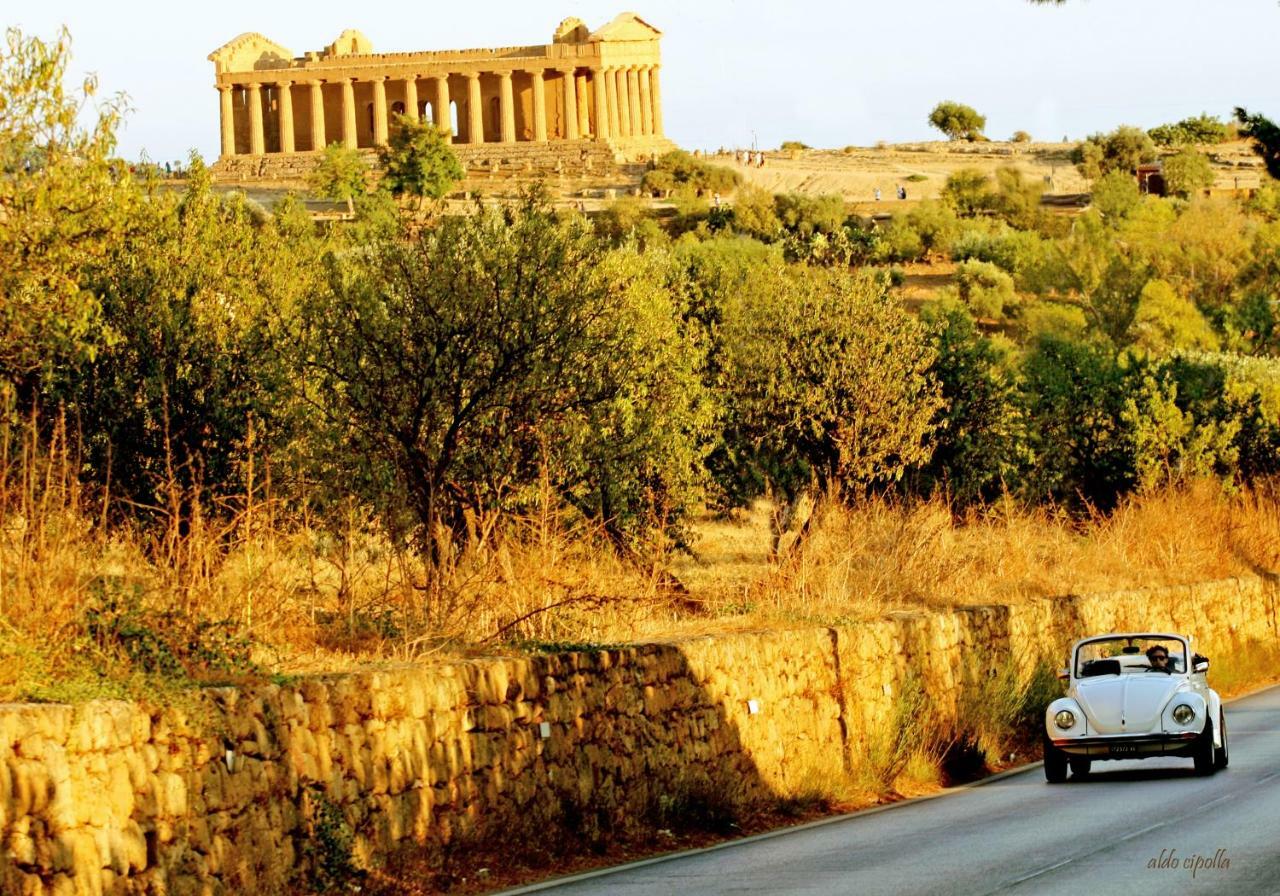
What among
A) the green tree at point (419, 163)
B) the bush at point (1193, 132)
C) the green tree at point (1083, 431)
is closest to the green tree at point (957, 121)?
the bush at point (1193, 132)

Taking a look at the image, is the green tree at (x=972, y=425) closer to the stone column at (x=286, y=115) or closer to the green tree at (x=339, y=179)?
the green tree at (x=339, y=179)

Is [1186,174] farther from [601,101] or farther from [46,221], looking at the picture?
[46,221]

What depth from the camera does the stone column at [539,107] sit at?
162 m

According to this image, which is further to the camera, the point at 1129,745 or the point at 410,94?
the point at 410,94

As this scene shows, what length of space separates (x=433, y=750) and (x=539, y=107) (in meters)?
151

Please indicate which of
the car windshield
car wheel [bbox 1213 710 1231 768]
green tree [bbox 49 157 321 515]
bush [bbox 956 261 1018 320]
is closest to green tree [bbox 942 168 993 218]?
bush [bbox 956 261 1018 320]

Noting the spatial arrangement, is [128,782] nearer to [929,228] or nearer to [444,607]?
[444,607]

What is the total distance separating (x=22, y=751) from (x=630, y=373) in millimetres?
17188

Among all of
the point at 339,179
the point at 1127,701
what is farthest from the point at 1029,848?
the point at 339,179

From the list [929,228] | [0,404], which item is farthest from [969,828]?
[929,228]

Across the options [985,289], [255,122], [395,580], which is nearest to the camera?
[395,580]

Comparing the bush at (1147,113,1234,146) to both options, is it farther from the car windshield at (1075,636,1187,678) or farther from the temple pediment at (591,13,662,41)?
the car windshield at (1075,636,1187,678)

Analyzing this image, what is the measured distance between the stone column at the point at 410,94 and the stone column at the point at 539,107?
10050mm

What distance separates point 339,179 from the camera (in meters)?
127
